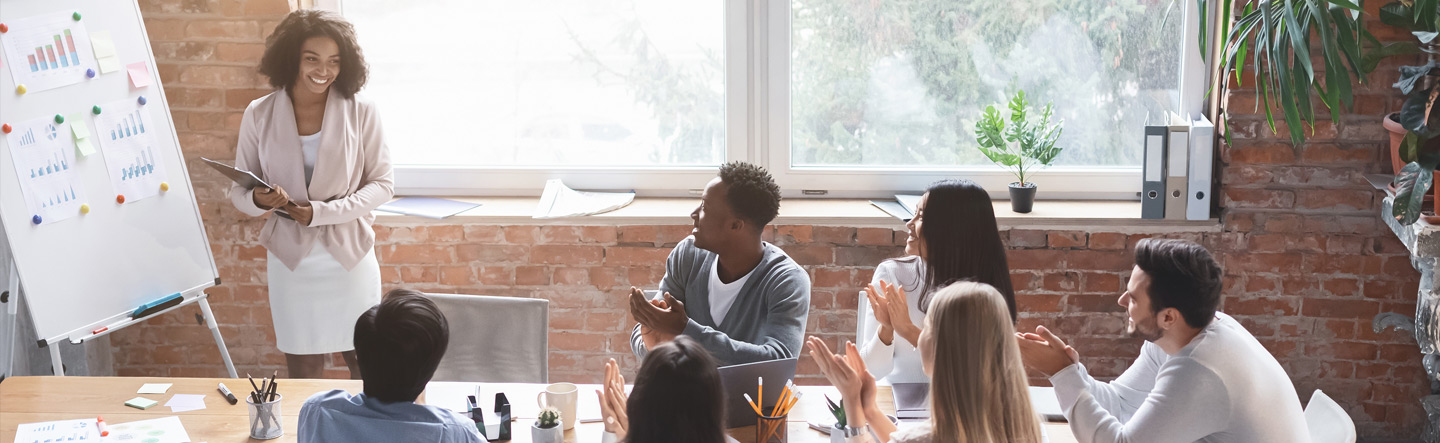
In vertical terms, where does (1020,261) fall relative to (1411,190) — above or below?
below

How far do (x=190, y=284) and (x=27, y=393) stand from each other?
955mm

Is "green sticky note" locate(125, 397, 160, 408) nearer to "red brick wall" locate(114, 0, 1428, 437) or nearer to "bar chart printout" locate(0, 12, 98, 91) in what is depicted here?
"bar chart printout" locate(0, 12, 98, 91)

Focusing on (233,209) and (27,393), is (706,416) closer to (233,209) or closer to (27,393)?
(27,393)

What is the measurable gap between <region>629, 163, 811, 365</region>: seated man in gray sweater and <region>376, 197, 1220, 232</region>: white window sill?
0.84m

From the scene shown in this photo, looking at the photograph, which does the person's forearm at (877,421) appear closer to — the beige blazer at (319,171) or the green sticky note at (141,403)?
the green sticky note at (141,403)

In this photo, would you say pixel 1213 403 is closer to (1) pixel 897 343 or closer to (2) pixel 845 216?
(1) pixel 897 343

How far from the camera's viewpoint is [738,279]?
9.11 ft

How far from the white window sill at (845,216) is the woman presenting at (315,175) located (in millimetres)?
419

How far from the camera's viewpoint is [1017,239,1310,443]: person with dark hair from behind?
209 cm

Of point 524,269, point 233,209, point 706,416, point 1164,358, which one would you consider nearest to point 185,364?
point 233,209

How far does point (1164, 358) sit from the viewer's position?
2432mm

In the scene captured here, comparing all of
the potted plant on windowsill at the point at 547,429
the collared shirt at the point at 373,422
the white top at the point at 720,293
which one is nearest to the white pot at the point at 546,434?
the potted plant on windowsill at the point at 547,429

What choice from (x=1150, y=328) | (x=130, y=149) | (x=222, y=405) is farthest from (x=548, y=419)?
(x=130, y=149)

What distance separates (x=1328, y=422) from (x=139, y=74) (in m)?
3.28
